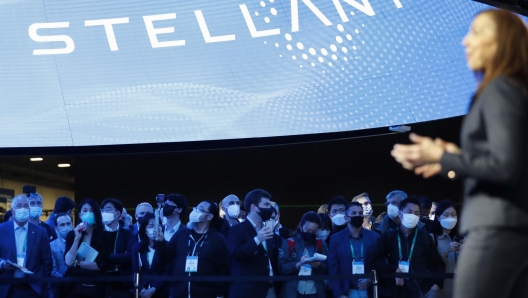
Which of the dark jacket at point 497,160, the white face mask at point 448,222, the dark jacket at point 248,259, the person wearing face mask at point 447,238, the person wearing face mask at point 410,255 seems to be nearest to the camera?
the dark jacket at point 497,160

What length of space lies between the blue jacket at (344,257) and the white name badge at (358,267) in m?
0.05

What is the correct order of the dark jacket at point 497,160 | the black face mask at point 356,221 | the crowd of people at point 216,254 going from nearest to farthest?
the dark jacket at point 497,160 → the crowd of people at point 216,254 → the black face mask at point 356,221

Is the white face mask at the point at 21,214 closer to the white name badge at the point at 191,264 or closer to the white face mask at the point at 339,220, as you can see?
the white name badge at the point at 191,264

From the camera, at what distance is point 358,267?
6.79 m

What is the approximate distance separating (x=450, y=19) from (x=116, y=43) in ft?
20.3

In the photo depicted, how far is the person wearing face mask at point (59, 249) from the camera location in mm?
7270

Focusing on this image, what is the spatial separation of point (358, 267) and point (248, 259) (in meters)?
1.05

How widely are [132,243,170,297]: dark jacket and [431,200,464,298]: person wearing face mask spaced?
2633mm

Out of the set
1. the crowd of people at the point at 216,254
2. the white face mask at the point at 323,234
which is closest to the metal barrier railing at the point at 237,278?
the crowd of people at the point at 216,254

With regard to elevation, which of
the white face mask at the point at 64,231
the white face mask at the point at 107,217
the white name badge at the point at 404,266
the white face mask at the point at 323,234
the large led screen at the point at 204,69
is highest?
the large led screen at the point at 204,69

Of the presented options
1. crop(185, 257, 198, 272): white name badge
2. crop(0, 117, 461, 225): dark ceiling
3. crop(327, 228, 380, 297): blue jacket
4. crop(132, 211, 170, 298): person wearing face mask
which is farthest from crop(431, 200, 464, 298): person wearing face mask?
crop(0, 117, 461, 225): dark ceiling

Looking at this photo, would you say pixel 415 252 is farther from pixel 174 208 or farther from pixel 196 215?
pixel 174 208

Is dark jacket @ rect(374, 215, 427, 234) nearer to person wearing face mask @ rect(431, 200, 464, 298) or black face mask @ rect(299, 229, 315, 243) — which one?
person wearing face mask @ rect(431, 200, 464, 298)

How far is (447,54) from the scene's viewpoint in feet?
40.6
